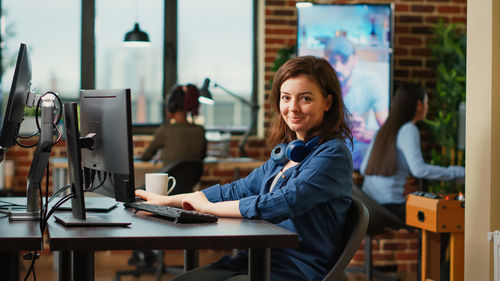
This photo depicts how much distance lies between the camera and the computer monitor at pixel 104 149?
1.77m

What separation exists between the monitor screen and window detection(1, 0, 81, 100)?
3.28 metres

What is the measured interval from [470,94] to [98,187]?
1560 mm

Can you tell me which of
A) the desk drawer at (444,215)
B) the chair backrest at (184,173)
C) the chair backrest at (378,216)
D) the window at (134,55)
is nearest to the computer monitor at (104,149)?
the desk drawer at (444,215)

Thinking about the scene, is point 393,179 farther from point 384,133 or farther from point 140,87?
point 140,87

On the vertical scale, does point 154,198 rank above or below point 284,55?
below

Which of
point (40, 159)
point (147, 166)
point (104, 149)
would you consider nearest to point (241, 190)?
point (104, 149)

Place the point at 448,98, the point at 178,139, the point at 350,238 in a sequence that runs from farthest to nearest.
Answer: the point at 448,98 → the point at 178,139 → the point at 350,238

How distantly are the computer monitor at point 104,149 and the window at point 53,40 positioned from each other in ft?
11.5

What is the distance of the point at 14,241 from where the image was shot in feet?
5.06

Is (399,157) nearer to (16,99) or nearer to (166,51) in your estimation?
(166,51)

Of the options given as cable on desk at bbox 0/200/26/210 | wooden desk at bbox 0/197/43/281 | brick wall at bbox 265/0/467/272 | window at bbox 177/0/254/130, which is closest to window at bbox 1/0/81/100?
window at bbox 177/0/254/130

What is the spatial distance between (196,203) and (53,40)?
3769mm

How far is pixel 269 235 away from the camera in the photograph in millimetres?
1592

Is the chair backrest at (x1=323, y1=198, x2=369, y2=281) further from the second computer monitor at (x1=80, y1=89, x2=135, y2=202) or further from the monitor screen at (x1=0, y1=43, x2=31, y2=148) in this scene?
the monitor screen at (x1=0, y1=43, x2=31, y2=148)
